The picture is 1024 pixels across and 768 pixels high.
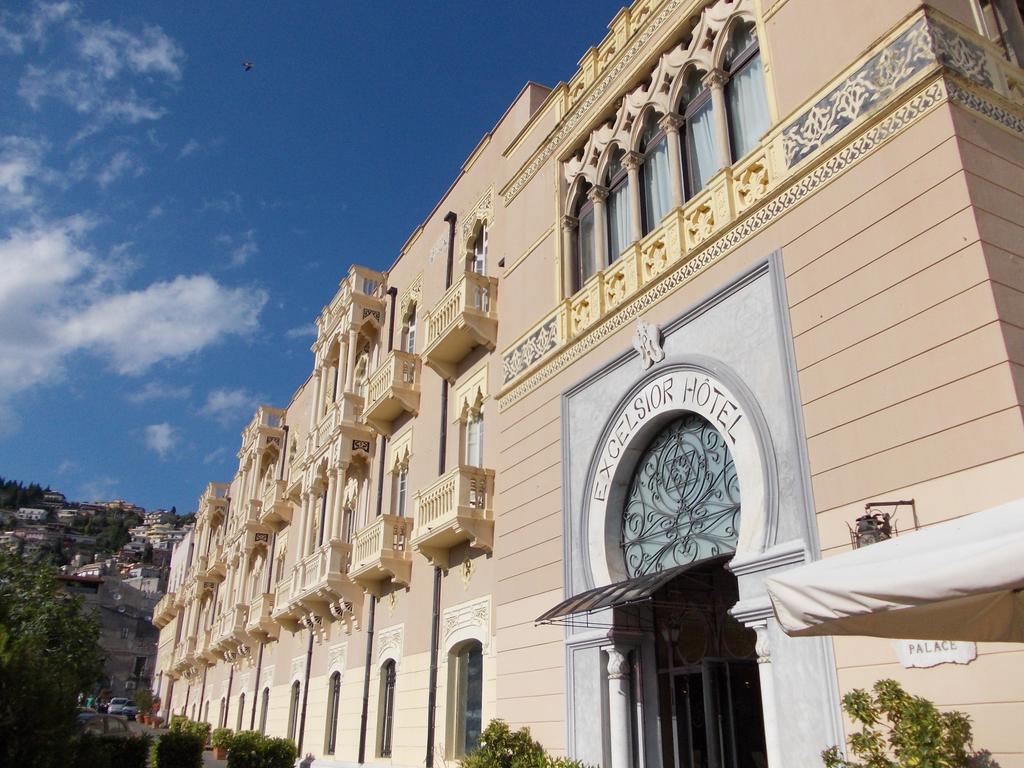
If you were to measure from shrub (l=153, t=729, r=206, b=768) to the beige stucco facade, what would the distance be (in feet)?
8.76

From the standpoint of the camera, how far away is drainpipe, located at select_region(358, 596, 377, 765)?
16578 mm

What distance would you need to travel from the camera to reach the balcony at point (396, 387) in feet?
57.0

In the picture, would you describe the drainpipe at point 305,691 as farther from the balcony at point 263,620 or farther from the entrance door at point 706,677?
the entrance door at point 706,677

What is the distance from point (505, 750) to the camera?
33.9ft

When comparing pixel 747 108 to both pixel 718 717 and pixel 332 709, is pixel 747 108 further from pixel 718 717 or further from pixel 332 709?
pixel 332 709

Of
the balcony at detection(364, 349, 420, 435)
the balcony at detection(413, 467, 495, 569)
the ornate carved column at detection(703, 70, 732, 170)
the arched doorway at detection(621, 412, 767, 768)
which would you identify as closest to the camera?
the arched doorway at detection(621, 412, 767, 768)

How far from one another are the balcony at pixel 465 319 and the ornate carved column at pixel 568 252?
232 cm

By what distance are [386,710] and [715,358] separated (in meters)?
11.1

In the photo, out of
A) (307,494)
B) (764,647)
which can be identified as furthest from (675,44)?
(307,494)

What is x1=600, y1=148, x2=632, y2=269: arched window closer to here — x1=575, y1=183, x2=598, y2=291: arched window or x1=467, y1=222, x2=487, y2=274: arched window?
x1=575, y1=183, x2=598, y2=291: arched window

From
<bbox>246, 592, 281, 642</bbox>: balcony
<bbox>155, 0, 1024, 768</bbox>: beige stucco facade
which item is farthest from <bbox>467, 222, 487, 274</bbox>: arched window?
<bbox>246, 592, 281, 642</bbox>: balcony

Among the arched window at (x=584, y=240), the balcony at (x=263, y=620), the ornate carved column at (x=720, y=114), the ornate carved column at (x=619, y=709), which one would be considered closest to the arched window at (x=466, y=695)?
the ornate carved column at (x=619, y=709)

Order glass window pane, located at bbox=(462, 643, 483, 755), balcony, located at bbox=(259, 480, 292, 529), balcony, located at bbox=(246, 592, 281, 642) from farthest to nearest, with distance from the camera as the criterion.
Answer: balcony, located at bbox=(259, 480, 292, 529) → balcony, located at bbox=(246, 592, 281, 642) → glass window pane, located at bbox=(462, 643, 483, 755)

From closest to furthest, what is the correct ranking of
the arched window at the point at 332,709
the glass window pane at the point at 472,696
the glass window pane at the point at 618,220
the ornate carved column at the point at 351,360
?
the glass window pane at the point at 618,220, the glass window pane at the point at 472,696, the arched window at the point at 332,709, the ornate carved column at the point at 351,360
